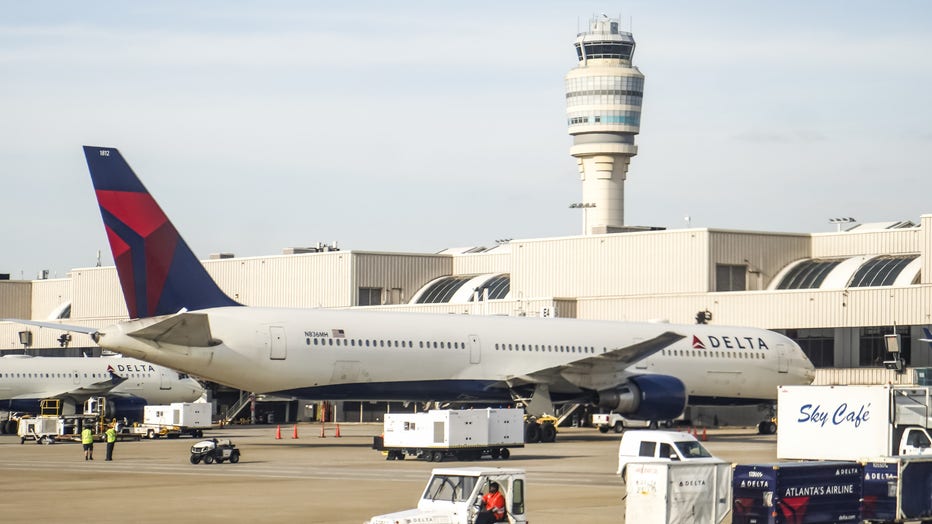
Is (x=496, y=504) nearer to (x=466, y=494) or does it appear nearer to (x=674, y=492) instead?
(x=466, y=494)

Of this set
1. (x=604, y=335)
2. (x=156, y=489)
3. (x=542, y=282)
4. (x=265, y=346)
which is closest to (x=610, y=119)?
(x=542, y=282)

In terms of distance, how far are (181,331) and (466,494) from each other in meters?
22.3

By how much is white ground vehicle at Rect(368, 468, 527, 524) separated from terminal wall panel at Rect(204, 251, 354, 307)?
2387 inches

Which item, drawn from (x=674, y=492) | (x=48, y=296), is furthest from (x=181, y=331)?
(x=48, y=296)

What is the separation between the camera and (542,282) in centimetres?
7725

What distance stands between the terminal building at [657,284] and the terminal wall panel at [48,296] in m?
3.42

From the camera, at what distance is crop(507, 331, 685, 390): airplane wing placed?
1928 inches

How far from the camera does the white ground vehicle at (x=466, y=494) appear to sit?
2070cm

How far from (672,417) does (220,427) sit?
27.7 metres

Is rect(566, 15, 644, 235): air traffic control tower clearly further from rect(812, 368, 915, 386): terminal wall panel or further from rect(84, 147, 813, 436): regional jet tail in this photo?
rect(84, 147, 813, 436): regional jet tail

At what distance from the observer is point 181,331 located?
41781 mm

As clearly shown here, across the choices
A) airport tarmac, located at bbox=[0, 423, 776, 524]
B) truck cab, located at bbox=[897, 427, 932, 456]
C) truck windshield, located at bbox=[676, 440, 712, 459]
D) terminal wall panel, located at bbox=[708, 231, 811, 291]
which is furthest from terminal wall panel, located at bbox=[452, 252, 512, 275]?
truck cab, located at bbox=[897, 427, 932, 456]

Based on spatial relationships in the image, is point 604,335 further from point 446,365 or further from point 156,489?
point 156,489

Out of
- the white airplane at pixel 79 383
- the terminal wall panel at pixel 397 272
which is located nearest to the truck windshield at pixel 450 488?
the white airplane at pixel 79 383
